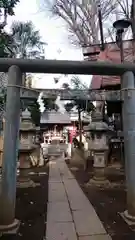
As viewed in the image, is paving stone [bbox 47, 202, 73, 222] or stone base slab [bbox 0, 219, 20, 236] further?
paving stone [bbox 47, 202, 73, 222]

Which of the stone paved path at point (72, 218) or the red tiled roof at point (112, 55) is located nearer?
the stone paved path at point (72, 218)

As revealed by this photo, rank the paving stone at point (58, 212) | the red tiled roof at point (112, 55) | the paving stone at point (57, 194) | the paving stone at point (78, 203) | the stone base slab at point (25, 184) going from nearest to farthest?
the paving stone at point (58, 212) < the paving stone at point (78, 203) < the paving stone at point (57, 194) < the stone base slab at point (25, 184) < the red tiled roof at point (112, 55)

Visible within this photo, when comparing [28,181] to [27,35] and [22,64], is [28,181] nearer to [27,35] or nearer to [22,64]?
[22,64]

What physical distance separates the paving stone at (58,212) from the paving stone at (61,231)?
8.6 inches

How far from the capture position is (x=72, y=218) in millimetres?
3928

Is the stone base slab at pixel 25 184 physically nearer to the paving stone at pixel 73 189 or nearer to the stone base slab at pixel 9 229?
the paving stone at pixel 73 189

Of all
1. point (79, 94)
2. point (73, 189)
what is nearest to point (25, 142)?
point (73, 189)

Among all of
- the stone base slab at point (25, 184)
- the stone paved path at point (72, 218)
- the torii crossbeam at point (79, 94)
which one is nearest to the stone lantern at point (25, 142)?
the stone base slab at point (25, 184)

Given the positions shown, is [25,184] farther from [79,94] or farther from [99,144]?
[79,94]

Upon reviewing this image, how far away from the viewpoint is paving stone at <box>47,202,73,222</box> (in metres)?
3.88

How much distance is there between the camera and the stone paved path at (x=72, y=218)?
3242mm

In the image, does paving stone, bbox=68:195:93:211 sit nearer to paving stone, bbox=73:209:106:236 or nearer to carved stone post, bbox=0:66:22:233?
paving stone, bbox=73:209:106:236

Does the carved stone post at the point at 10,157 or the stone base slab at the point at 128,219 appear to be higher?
the carved stone post at the point at 10,157

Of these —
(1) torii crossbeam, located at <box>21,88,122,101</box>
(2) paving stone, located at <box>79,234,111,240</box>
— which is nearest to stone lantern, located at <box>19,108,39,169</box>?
(1) torii crossbeam, located at <box>21,88,122,101</box>
